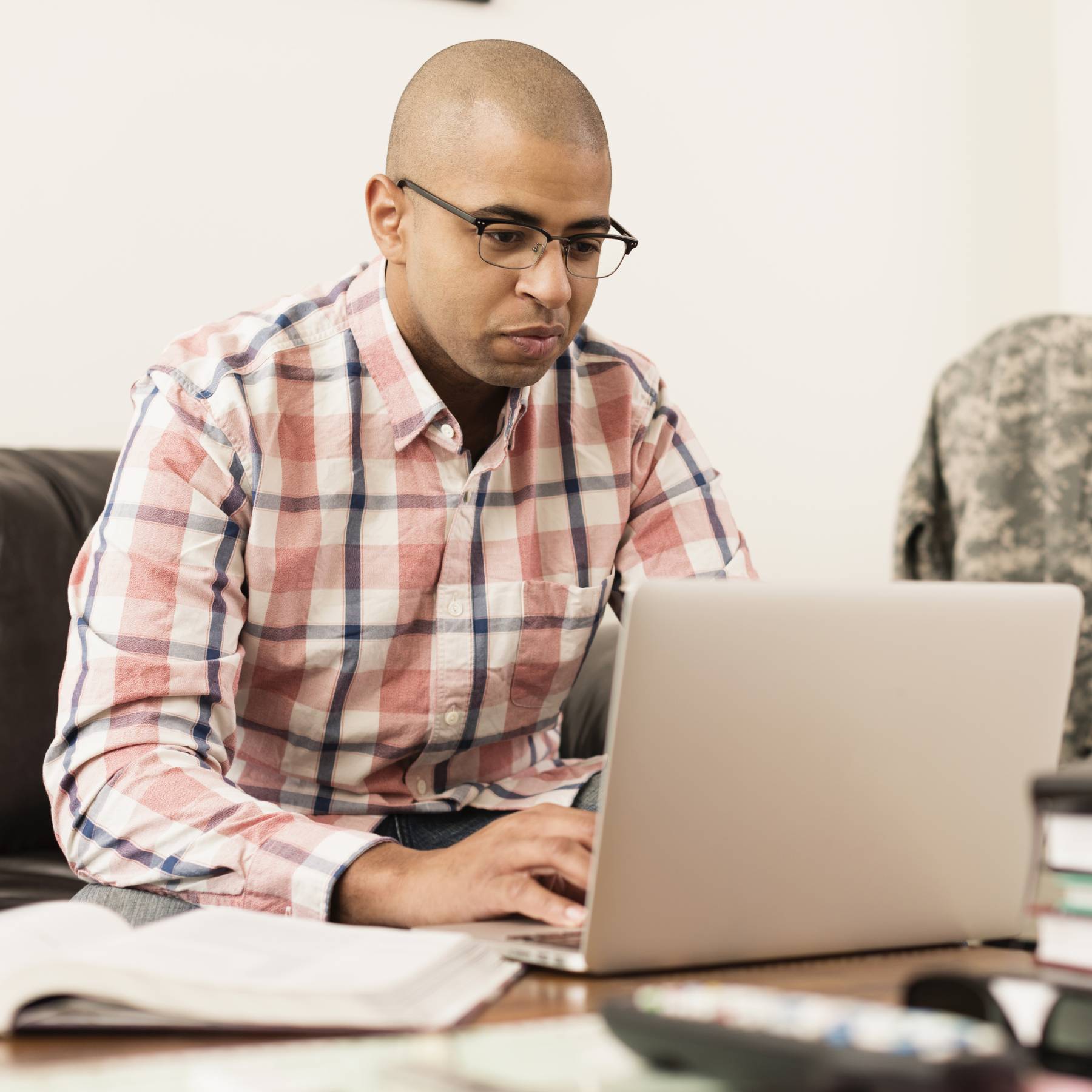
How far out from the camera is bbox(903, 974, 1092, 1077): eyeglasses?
50 centimetres

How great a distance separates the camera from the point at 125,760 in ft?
3.30

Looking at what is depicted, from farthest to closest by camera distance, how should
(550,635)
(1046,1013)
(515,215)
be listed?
1. (550,635)
2. (515,215)
3. (1046,1013)

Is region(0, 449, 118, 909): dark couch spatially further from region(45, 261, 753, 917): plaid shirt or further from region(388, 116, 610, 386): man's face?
region(388, 116, 610, 386): man's face

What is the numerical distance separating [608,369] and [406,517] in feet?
1.09

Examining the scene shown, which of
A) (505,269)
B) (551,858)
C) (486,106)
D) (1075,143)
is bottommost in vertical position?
(551,858)

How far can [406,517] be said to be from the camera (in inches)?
49.9

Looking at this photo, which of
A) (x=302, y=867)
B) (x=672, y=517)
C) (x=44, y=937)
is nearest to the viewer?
(x=44, y=937)

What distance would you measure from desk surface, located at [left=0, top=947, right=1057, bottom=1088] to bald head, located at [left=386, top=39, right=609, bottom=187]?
0.81 metres

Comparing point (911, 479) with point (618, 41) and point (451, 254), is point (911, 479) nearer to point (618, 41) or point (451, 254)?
point (618, 41)

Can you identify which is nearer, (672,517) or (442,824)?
(442,824)

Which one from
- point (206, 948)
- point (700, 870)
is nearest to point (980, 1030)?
point (700, 870)

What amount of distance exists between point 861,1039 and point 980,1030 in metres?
0.05

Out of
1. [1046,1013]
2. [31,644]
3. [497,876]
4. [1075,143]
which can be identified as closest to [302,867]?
[497,876]

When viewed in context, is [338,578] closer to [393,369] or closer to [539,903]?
[393,369]
